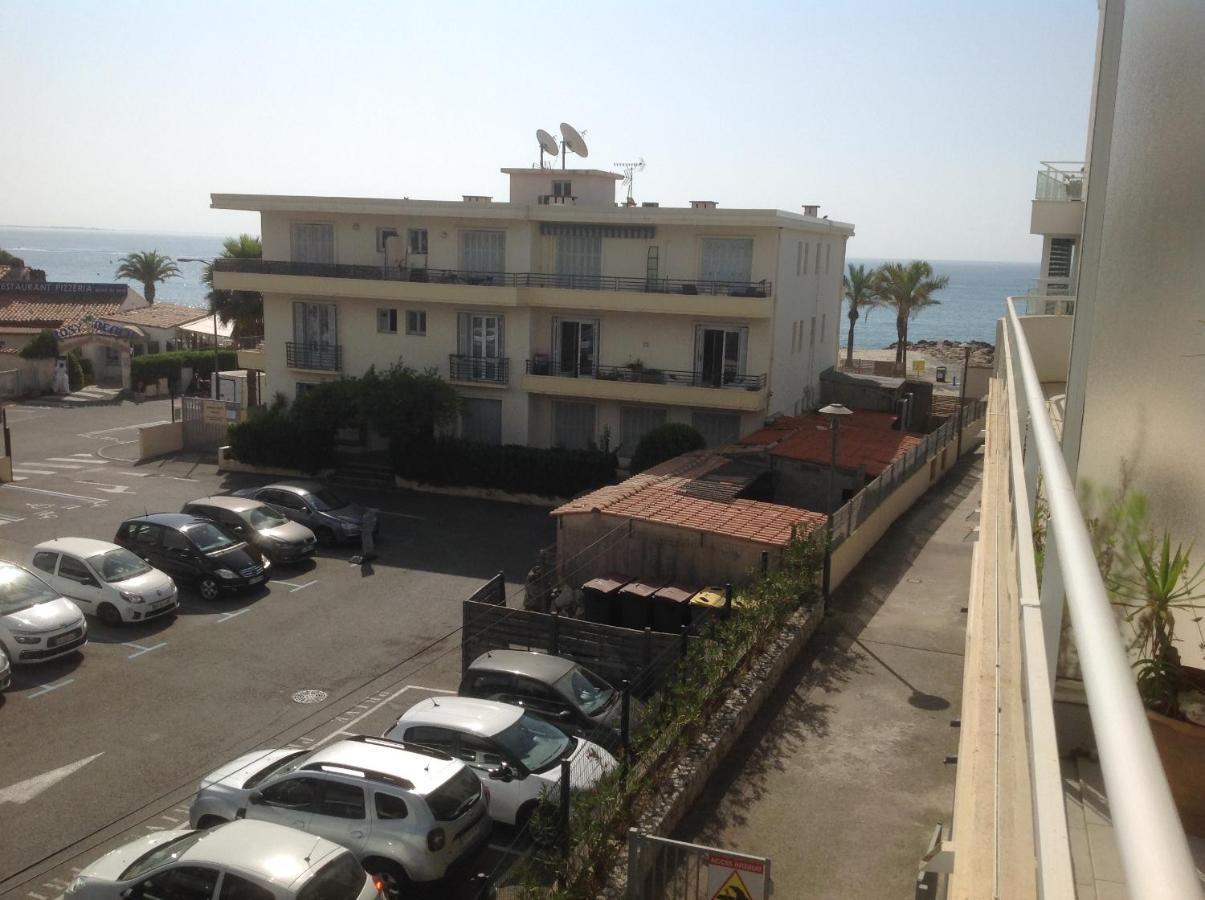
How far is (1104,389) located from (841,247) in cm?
3901

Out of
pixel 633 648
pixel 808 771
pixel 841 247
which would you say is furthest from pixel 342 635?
pixel 841 247

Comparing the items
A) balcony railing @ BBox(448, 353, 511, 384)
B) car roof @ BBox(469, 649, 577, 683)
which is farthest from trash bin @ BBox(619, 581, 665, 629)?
balcony railing @ BBox(448, 353, 511, 384)

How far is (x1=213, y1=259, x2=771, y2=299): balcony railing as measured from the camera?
31.6 m

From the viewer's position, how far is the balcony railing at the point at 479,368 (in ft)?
111

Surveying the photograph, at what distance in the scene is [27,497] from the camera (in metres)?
29.5

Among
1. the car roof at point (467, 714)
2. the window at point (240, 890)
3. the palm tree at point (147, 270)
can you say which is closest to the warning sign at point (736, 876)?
the window at point (240, 890)

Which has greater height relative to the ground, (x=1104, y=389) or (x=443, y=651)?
(x=1104, y=389)

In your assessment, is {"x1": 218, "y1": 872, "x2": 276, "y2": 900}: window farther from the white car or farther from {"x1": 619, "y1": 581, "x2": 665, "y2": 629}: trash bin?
{"x1": 619, "y1": 581, "x2": 665, "y2": 629}: trash bin

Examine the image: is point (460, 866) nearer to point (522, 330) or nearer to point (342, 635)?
point (342, 635)

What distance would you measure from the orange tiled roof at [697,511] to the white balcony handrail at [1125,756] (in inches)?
680

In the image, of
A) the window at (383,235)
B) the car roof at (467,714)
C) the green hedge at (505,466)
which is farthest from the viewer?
the window at (383,235)

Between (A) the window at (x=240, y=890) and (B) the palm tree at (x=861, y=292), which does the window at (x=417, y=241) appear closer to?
(A) the window at (x=240, y=890)

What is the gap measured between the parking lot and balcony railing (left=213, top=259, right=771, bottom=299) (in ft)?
24.9

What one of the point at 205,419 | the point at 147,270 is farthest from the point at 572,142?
the point at 147,270
